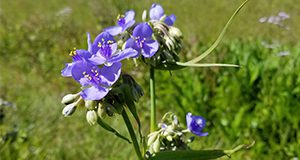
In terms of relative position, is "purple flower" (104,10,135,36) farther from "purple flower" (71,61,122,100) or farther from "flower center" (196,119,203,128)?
"flower center" (196,119,203,128)

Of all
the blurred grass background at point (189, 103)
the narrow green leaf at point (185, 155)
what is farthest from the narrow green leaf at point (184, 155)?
the blurred grass background at point (189, 103)

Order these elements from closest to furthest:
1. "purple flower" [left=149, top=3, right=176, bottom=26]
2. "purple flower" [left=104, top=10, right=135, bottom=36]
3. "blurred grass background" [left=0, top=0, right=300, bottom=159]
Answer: "purple flower" [left=104, top=10, right=135, bottom=36] → "purple flower" [left=149, top=3, right=176, bottom=26] → "blurred grass background" [left=0, top=0, right=300, bottom=159]

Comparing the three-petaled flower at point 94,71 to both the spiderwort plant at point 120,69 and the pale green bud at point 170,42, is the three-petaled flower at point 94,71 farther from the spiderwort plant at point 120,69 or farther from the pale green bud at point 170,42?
the pale green bud at point 170,42

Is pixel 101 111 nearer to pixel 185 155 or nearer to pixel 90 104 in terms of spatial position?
pixel 90 104

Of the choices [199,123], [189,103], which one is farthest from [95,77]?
[189,103]

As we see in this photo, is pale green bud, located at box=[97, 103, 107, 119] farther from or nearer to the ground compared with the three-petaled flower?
nearer to the ground

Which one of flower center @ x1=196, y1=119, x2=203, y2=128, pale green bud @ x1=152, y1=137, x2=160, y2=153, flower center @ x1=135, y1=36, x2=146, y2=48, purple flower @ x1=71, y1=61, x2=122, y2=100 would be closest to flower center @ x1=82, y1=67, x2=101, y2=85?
purple flower @ x1=71, y1=61, x2=122, y2=100

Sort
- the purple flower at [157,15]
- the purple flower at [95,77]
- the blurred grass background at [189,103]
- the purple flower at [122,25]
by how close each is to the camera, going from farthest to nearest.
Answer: the blurred grass background at [189,103] < the purple flower at [157,15] < the purple flower at [122,25] < the purple flower at [95,77]
